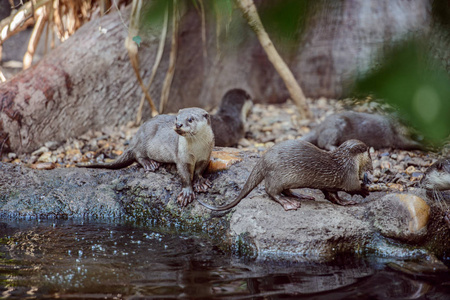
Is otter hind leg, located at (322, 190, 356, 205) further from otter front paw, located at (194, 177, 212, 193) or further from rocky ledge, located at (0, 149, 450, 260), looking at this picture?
otter front paw, located at (194, 177, 212, 193)

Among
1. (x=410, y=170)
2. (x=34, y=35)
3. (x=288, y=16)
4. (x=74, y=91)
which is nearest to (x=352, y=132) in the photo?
(x=410, y=170)

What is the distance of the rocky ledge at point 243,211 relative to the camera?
232 cm

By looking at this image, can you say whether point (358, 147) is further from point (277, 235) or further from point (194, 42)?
point (194, 42)

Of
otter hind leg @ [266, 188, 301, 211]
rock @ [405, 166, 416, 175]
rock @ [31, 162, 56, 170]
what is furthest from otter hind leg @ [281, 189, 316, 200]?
rock @ [31, 162, 56, 170]

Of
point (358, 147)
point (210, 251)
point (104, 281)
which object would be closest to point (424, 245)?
point (358, 147)

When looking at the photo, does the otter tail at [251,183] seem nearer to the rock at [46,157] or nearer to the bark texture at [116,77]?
the bark texture at [116,77]

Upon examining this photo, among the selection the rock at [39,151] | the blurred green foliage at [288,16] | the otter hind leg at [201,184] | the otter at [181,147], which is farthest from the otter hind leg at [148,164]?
the blurred green foliage at [288,16]

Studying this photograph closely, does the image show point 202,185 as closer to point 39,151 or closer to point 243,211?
point 243,211

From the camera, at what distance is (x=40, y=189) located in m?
3.11

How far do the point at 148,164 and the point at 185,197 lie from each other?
1.62 feet

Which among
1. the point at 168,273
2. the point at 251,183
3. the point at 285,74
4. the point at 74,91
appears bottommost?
the point at 168,273

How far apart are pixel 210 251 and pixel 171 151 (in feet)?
2.80

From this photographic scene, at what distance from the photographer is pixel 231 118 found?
181 inches

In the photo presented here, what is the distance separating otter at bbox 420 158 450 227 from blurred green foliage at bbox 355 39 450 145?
80.1 inches
